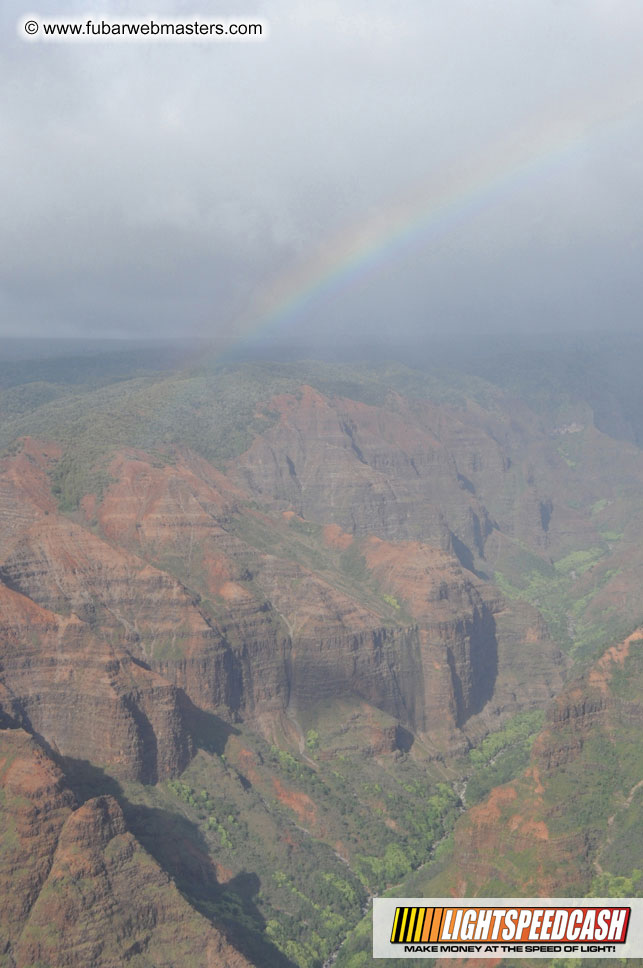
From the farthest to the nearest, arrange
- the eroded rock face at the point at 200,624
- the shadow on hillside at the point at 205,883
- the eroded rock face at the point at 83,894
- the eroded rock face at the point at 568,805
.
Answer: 1. the eroded rock face at the point at 200,624
2. the eroded rock face at the point at 568,805
3. the shadow on hillside at the point at 205,883
4. the eroded rock face at the point at 83,894

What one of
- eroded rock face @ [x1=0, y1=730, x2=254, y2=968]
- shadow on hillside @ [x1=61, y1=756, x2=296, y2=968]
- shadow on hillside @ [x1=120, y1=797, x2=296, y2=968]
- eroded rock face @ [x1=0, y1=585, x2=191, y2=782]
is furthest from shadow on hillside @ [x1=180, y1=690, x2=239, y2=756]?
eroded rock face @ [x1=0, y1=730, x2=254, y2=968]

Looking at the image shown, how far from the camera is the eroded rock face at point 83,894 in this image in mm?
86438

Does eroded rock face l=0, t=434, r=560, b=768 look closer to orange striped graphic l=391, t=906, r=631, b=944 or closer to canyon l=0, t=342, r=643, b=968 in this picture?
canyon l=0, t=342, r=643, b=968

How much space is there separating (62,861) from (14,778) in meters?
9.07

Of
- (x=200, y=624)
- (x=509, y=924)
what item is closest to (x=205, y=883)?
(x=509, y=924)

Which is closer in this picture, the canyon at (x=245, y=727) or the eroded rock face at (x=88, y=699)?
the canyon at (x=245, y=727)

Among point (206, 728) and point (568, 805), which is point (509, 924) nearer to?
point (568, 805)

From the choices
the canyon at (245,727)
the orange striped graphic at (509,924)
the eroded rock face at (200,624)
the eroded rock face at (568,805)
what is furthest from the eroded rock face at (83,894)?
the eroded rock face at (200,624)

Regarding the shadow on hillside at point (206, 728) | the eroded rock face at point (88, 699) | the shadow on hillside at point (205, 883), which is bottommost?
the shadow on hillside at point (205, 883)

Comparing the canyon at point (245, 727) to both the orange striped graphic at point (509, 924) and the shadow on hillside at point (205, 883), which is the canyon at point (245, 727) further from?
the orange striped graphic at point (509, 924)

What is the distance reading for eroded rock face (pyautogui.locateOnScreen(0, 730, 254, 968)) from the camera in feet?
284

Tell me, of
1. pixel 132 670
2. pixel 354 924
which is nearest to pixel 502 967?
pixel 354 924

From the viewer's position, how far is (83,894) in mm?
88062

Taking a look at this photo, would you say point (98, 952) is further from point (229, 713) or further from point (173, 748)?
point (229, 713)
